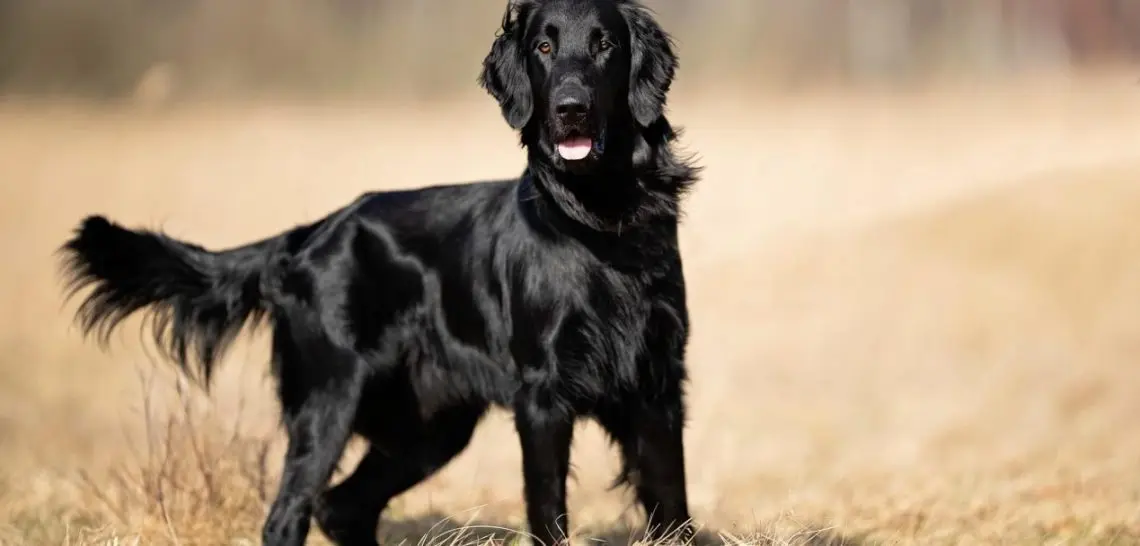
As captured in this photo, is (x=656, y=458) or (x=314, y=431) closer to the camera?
(x=656, y=458)

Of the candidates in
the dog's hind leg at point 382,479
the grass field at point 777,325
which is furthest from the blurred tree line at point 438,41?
the dog's hind leg at point 382,479

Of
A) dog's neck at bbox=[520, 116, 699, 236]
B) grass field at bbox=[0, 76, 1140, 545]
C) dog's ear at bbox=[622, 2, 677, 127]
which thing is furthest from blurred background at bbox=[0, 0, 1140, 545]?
dog's ear at bbox=[622, 2, 677, 127]

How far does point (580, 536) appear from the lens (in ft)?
17.9

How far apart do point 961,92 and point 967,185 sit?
2492mm

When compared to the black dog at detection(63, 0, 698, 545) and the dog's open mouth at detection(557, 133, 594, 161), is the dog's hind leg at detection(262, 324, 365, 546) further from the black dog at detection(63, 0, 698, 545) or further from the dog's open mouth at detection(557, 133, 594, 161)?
the dog's open mouth at detection(557, 133, 594, 161)

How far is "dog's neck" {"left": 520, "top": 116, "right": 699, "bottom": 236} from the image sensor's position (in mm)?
4434

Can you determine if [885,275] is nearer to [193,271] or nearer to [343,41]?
[193,271]

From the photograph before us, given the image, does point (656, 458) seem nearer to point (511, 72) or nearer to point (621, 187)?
point (621, 187)

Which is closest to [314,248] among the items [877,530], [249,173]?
[877,530]

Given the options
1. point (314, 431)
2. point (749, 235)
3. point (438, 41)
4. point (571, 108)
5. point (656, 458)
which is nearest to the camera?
point (571, 108)

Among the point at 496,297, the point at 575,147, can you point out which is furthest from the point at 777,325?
the point at 575,147

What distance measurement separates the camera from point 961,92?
1568 centimetres

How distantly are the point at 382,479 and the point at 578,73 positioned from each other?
1.93m

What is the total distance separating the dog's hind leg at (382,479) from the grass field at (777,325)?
0.39 m
